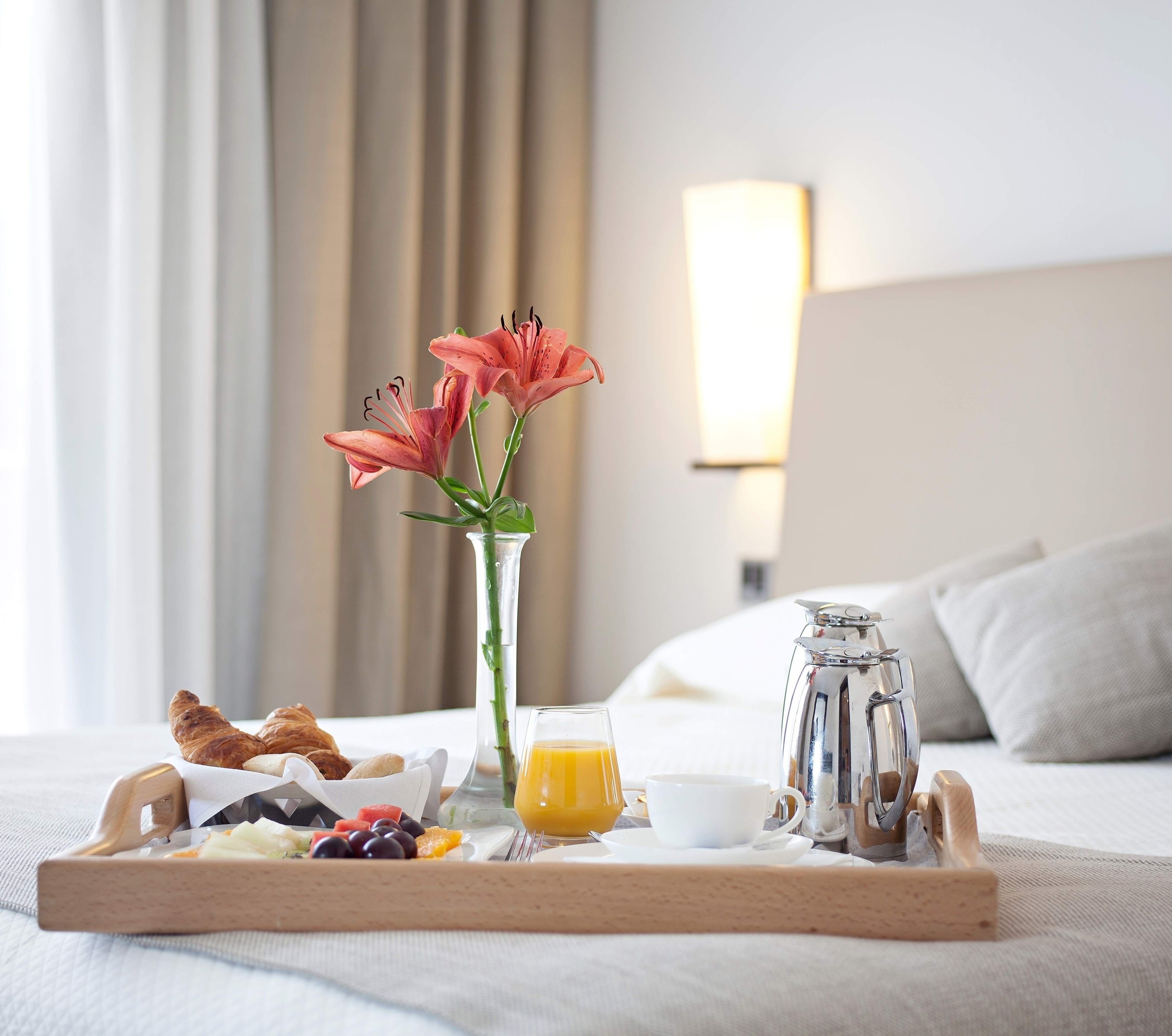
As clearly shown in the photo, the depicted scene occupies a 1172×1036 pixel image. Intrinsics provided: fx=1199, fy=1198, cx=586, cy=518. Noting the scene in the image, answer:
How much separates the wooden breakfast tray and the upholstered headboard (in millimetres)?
1624

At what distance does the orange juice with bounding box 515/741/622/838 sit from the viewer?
85 cm

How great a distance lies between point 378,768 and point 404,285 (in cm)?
197

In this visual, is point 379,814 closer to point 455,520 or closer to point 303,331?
point 455,520

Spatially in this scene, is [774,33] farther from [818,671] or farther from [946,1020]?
[946,1020]

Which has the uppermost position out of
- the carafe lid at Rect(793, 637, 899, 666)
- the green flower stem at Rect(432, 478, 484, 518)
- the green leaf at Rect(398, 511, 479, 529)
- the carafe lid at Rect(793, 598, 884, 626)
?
the green flower stem at Rect(432, 478, 484, 518)

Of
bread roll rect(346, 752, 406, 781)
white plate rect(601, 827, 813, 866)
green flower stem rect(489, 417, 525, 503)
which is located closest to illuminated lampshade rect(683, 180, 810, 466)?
green flower stem rect(489, 417, 525, 503)

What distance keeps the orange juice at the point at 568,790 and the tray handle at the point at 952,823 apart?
225 mm

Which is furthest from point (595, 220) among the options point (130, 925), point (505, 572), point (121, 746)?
point (130, 925)

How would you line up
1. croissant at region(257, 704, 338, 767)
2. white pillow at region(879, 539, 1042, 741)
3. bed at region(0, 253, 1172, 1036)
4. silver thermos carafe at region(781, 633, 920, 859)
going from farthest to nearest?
white pillow at region(879, 539, 1042, 741)
croissant at region(257, 704, 338, 767)
silver thermos carafe at region(781, 633, 920, 859)
bed at region(0, 253, 1172, 1036)

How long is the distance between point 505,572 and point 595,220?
2.38 meters

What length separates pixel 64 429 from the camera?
2344 mm

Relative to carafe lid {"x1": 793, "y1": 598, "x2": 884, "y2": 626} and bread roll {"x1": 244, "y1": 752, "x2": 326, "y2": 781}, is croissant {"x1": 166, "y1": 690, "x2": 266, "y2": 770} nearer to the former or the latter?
bread roll {"x1": 244, "y1": 752, "x2": 326, "y2": 781}

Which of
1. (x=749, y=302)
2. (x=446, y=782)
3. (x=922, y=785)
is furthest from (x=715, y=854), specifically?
(x=749, y=302)

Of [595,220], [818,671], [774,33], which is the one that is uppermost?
A: [774,33]
